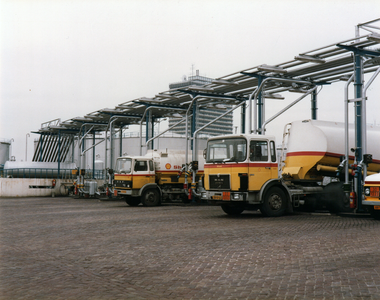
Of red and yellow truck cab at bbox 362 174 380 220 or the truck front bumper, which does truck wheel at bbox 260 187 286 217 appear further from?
red and yellow truck cab at bbox 362 174 380 220

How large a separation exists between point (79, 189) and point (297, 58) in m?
20.5

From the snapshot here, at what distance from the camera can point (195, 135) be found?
Answer: 86.7 ft

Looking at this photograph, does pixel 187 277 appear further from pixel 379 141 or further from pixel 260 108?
pixel 260 108

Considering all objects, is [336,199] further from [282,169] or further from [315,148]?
[282,169]

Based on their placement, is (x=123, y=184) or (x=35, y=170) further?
(x=35, y=170)

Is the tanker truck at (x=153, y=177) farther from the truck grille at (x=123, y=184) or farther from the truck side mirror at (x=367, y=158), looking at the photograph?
the truck side mirror at (x=367, y=158)

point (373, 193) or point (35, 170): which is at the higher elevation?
point (35, 170)

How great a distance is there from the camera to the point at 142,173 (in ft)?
79.4

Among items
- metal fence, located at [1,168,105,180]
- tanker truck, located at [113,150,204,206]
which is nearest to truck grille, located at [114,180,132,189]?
tanker truck, located at [113,150,204,206]

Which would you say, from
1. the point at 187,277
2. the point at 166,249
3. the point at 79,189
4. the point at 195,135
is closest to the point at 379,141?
the point at 195,135

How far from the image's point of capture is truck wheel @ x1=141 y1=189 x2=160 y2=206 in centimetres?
2397

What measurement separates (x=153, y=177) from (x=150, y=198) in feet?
3.82

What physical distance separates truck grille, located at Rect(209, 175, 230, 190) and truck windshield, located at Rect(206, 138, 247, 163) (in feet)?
1.98

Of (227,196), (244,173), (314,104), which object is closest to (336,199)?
(244,173)
